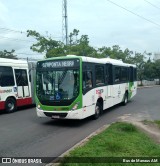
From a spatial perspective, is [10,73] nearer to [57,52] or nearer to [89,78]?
[89,78]

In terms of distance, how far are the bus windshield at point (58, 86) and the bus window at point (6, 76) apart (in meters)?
4.09

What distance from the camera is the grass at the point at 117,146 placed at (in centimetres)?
681

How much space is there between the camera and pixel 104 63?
47.7 feet

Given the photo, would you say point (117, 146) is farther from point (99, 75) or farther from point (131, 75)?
point (131, 75)

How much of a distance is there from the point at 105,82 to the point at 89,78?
2.42 meters

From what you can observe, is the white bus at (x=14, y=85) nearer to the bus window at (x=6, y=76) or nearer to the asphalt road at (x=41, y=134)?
the bus window at (x=6, y=76)

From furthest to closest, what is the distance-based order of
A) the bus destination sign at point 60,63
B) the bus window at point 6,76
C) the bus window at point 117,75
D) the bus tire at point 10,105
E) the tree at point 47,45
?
the tree at point 47,45 < the bus window at point 117,75 < the bus tire at point 10,105 < the bus window at point 6,76 < the bus destination sign at point 60,63

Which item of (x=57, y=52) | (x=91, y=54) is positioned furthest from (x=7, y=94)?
(x=91, y=54)

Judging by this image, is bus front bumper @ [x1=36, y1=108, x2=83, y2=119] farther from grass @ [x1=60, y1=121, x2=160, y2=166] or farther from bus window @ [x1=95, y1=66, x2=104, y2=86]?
bus window @ [x1=95, y1=66, x2=104, y2=86]

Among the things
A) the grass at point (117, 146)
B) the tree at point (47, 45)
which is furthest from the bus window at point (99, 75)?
the tree at point (47, 45)

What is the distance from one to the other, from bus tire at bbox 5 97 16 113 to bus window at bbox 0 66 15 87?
2.87 ft

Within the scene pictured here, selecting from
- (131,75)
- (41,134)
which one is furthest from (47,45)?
(41,134)

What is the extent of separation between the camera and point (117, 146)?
749cm

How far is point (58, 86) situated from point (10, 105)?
5.41m
